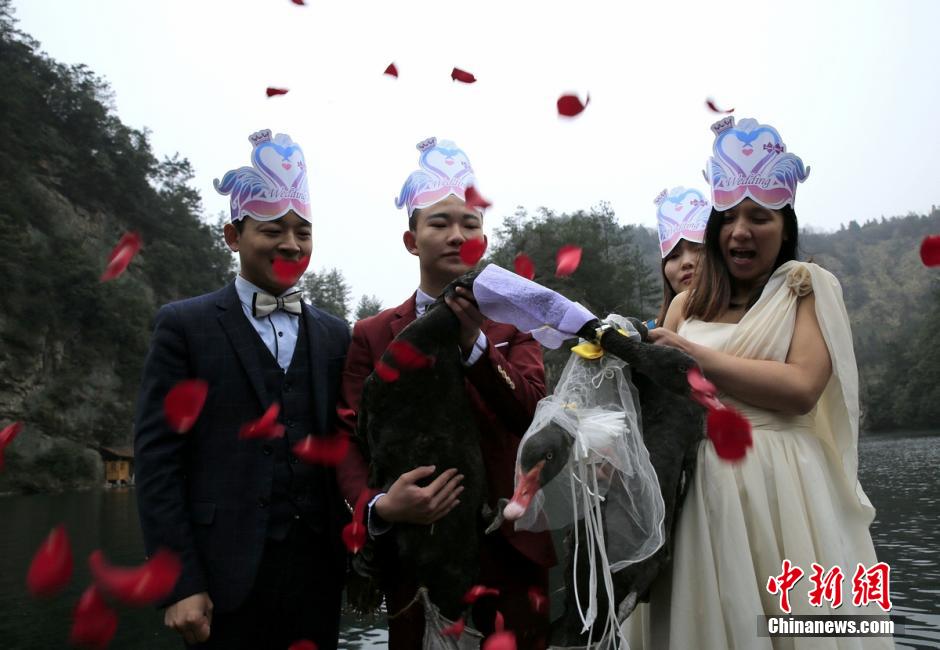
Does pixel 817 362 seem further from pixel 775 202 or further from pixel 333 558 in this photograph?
pixel 333 558

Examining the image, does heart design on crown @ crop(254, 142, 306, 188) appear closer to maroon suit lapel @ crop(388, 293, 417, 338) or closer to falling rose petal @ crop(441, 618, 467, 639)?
maroon suit lapel @ crop(388, 293, 417, 338)

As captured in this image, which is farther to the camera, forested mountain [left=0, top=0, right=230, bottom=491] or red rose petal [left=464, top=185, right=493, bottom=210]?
forested mountain [left=0, top=0, right=230, bottom=491]

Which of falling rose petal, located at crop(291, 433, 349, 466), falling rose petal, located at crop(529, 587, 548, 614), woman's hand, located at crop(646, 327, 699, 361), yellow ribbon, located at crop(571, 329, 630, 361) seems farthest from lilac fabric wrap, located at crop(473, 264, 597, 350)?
falling rose petal, located at crop(529, 587, 548, 614)

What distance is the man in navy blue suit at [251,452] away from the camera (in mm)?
2361

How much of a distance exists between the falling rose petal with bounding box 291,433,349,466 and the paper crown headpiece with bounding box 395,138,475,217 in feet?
A: 3.16

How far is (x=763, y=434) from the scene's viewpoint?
2273 millimetres

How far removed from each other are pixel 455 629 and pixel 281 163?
5.90ft

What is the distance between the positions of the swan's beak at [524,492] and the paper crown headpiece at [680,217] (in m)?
2.61

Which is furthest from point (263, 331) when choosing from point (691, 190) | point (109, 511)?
point (109, 511)

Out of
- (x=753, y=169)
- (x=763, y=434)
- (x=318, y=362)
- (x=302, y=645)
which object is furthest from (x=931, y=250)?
(x=302, y=645)

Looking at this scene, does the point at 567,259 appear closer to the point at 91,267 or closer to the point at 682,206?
the point at 682,206

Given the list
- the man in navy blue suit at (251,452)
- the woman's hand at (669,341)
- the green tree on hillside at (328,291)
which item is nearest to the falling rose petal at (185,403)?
the man in navy blue suit at (251,452)

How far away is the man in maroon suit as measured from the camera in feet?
7.38

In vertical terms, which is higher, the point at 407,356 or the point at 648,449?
the point at 407,356
